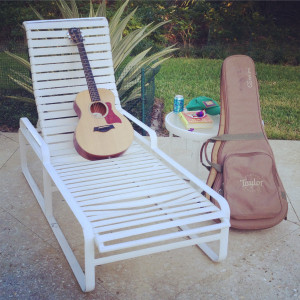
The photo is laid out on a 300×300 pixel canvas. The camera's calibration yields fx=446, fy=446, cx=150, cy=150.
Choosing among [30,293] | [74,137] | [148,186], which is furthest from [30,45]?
[30,293]

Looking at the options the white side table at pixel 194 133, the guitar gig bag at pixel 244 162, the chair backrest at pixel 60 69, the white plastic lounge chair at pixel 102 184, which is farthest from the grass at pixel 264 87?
the white plastic lounge chair at pixel 102 184

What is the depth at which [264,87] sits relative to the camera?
6922 millimetres

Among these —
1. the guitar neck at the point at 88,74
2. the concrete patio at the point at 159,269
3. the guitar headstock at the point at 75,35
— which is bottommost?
the concrete patio at the point at 159,269

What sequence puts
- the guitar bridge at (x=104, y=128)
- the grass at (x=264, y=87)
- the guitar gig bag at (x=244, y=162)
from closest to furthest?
1. the guitar gig bag at (x=244, y=162)
2. the guitar bridge at (x=104, y=128)
3. the grass at (x=264, y=87)

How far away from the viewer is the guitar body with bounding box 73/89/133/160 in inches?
130

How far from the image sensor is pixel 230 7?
9.55 m

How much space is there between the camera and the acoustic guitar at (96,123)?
10.9ft

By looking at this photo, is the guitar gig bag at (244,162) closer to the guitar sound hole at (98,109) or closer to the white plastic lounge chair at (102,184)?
the white plastic lounge chair at (102,184)

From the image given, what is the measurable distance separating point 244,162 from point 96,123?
46.5 inches

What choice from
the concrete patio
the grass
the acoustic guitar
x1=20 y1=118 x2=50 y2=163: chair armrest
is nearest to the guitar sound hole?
the acoustic guitar

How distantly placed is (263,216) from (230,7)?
7509 mm

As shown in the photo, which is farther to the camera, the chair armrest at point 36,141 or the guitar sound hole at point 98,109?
the guitar sound hole at point 98,109

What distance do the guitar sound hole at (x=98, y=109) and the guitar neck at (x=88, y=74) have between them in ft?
0.15

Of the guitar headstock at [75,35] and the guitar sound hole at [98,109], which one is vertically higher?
the guitar headstock at [75,35]
